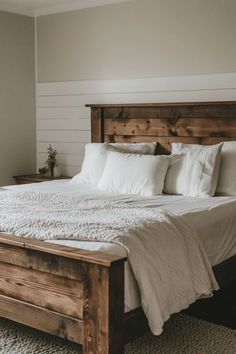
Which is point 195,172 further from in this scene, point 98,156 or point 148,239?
point 148,239

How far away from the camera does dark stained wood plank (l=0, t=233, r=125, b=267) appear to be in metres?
2.41

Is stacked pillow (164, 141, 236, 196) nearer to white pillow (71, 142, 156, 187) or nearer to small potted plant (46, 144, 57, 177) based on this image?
white pillow (71, 142, 156, 187)

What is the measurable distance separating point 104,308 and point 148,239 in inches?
19.9

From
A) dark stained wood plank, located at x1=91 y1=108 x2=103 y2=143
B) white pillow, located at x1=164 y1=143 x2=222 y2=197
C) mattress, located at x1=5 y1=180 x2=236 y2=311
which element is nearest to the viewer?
mattress, located at x1=5 y1=180 x2=236 y2=311

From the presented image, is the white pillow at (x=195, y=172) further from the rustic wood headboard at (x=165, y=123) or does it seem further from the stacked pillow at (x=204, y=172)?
the rustic wood headboard at (x=165, y=123)

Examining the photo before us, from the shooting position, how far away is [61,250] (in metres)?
2.56

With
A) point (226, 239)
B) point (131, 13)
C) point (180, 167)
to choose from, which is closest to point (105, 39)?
point (131, 13)

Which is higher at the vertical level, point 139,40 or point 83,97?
point 139,40

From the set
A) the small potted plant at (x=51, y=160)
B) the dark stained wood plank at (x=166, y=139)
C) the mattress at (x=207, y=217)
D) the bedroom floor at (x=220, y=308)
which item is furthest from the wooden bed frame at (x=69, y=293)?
the small potted plant at (x=51, y=160)

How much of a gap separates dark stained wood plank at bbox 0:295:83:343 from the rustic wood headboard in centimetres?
227

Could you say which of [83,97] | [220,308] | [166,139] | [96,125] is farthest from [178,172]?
[83,97]

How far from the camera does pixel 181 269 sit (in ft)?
9.39

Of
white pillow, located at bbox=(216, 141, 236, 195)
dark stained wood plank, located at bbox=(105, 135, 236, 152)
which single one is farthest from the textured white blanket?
dark stained wood plank, located at bbox=(105, 135, 236, 152)

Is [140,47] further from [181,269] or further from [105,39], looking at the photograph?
[181,269]
